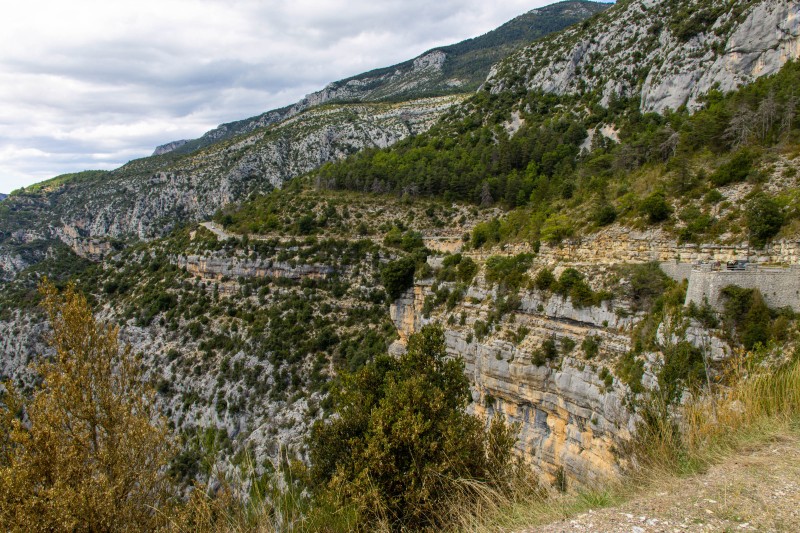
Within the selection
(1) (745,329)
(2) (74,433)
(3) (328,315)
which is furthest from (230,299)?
(1) (745,329)

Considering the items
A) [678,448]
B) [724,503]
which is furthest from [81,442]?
[678,448]

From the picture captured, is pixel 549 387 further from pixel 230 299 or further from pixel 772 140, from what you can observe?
pixel 230 299

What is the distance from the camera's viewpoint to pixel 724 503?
4.04 m

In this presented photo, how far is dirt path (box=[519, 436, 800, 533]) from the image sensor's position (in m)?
3.77

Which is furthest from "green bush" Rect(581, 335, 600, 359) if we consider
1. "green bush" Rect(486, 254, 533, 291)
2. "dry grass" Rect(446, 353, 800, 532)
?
"dry grass" Rect(446, 353, 800, 532)

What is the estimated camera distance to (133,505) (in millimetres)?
5137

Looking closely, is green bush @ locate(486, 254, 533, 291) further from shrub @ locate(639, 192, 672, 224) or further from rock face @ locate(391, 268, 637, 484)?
shrub @ locate(639, 192, 672, 224)

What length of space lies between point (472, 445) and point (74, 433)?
573 cm

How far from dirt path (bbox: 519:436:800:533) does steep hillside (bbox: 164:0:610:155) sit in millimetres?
94876

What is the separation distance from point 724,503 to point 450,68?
417ft

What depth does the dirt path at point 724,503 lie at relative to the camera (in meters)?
3.77

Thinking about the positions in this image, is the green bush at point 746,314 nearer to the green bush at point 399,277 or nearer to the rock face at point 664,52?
the green bush at point 399,277

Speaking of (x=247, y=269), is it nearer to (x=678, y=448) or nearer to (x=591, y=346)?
(x=591, y=346)

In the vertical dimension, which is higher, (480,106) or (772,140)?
(480,106)
